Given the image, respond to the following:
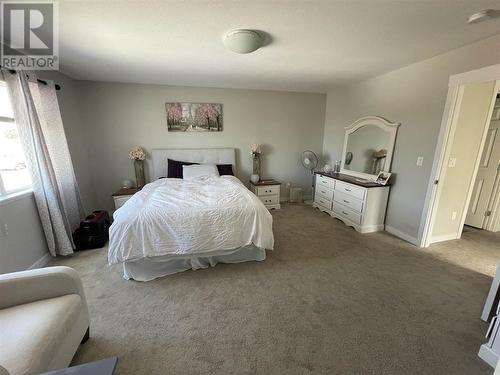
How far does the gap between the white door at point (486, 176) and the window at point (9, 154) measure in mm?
6069

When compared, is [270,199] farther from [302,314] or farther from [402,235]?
[302,314]

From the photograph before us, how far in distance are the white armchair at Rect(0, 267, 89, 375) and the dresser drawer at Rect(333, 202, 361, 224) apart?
10.9ft

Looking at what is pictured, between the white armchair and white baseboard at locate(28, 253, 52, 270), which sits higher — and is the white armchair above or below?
above

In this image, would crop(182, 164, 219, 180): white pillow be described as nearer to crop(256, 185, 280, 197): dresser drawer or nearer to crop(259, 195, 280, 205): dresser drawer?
crop(256, 185, 280, 197): dresser drawer

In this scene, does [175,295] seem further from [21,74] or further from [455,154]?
[455,154]

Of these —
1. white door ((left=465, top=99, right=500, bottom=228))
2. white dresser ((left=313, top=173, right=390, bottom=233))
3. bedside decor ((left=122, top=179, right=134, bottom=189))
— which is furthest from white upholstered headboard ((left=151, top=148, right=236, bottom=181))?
white door ((left=465, top=99, right=500, bottom=228))

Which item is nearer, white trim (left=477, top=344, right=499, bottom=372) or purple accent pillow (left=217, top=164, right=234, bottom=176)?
white trim (left=477, top=344, right=499, bottom=372)

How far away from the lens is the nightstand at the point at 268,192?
161 inches

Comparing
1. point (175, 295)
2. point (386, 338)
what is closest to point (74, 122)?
point (175, 295)

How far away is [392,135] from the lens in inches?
119

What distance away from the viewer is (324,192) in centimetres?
400

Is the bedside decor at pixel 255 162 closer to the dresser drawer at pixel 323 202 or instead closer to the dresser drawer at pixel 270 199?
the dresser drawer at pixel 270 199

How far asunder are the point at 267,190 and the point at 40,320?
3.41 meters

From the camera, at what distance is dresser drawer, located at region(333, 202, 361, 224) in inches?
127
